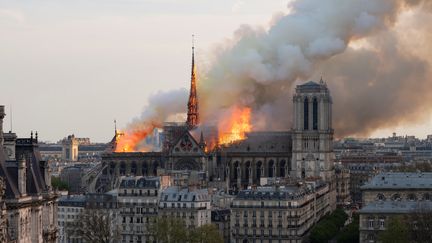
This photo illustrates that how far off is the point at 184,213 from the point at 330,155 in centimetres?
4994

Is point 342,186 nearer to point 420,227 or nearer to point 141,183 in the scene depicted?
point 141,183

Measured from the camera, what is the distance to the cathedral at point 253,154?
6270 inches

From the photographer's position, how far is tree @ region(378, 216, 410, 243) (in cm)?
8994

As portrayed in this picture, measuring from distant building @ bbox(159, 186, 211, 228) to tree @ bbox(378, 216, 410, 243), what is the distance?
2348 centimetres

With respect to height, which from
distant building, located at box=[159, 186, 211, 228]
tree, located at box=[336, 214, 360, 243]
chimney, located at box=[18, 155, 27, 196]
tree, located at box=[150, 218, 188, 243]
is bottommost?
tree, located at box=[336, 214, 360, 243]

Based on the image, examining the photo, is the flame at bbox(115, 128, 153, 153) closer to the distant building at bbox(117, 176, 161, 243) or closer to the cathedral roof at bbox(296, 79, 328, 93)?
the cathedral roof at bbox(296, 79, 328, 93)

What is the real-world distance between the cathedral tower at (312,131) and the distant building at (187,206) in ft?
145

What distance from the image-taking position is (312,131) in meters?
160

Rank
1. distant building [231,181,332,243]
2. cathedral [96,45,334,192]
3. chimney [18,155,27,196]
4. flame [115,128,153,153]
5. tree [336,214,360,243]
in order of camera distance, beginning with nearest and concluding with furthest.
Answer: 1. chimney [18,155,27,196]
2. tree [336,214,360,243]
3. distant building [231,181,332,243]
4. cathedral [96,45,334,192]
5. flame [115,128,153,153]

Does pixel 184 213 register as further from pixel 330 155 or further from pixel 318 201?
pixel 330 155

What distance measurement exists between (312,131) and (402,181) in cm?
4357

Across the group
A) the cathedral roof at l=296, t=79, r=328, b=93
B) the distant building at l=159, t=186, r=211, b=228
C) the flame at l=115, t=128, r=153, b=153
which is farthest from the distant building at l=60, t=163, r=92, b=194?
the distant building at l=159, t=186, r=211, b=228

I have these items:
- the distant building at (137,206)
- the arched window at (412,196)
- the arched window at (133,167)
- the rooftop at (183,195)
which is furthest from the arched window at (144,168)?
the arched window at (412,196)

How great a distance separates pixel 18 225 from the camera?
6084 centimetres
